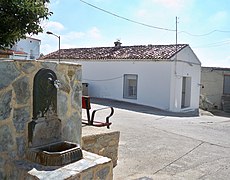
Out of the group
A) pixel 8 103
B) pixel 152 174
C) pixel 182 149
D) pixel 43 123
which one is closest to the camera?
pixel 8 103

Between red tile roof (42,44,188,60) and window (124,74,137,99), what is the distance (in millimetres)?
1316

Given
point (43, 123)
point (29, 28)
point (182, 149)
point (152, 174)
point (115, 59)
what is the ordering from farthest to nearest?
point (115, 59), point (29, 28), point (182, 149), point (152, 174), point (43, 123)

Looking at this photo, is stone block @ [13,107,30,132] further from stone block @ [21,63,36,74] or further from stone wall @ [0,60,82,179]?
stone block @ [21,63,36,74]

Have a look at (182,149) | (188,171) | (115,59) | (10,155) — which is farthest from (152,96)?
(10,155)

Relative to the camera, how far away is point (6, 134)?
302 centimetres

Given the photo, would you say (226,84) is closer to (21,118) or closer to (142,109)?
(142,109)

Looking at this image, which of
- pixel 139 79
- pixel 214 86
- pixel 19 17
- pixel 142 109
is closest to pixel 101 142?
pixel 19 17

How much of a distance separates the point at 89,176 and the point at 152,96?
44.3 ft

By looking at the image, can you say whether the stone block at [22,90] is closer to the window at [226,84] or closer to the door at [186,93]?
the door at [186,93]

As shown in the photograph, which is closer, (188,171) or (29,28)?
(188,171)

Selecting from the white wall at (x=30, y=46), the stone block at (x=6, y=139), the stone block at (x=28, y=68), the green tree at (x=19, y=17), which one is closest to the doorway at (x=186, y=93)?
the green tree at (x=19, y=17)

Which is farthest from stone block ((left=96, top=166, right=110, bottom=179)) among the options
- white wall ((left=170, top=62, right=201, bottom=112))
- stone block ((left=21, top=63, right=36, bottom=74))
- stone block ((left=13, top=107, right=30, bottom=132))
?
white wall ((left=170, top=62, right=201, bottom=112))

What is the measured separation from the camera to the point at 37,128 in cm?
322

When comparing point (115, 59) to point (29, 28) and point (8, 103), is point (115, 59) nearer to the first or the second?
point (29, 28)
